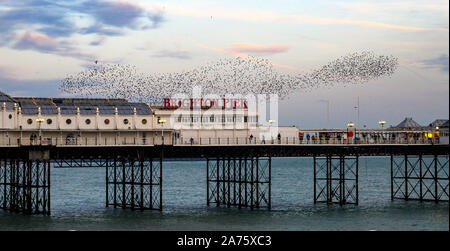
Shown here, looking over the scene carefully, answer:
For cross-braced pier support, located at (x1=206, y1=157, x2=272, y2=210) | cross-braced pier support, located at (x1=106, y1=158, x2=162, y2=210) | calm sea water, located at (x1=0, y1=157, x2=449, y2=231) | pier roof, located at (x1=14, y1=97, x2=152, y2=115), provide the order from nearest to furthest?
calm sea water, located at (x1=0, y1=157, x2=449, y2=231) < cross-braced pier support, located at (x1=106, y1=158, x2=162, y2=210) < cross-braced pier support, located at (x1=206, y1=157, x2=272, y2=210) < pier roof, located at (x1=14, y1=97, x2=152, y2=115)

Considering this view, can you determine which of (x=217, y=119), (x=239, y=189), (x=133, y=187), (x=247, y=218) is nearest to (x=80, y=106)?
(x=133, y=187)

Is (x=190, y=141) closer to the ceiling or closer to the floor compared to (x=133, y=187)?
closer to the ceiling

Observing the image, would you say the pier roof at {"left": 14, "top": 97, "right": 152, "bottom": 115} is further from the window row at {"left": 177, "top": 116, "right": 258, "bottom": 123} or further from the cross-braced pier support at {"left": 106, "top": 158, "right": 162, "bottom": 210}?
the cross-braced pier support at {"left": 106, "top": 158, "right": 162, "bottom": 210}

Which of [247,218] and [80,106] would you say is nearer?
[247,218]

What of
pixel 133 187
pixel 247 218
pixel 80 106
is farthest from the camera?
pixel 80 106

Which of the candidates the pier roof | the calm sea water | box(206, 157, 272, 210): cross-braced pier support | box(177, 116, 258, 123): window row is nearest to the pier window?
box(177, 116, 258, 123): window row

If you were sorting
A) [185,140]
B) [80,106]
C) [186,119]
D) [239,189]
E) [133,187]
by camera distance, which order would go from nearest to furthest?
[133,187] < [239,189] < [80,106] < [185,140] < [186,119]

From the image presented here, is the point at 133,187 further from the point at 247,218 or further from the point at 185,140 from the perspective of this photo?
the point at 247,218

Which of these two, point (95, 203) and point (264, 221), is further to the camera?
point (95, 203)

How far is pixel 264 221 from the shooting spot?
261 ft

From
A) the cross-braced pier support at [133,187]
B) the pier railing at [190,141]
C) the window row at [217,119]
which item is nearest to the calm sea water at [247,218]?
the cross-braced pier support at [133,187]
